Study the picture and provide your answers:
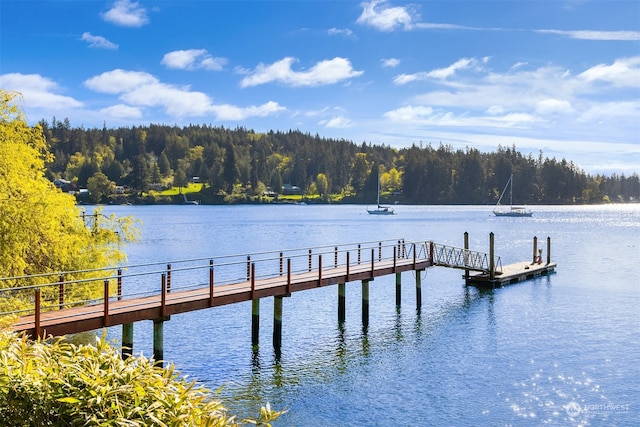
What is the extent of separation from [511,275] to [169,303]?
101 ft

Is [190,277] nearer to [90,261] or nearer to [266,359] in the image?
[90,261]

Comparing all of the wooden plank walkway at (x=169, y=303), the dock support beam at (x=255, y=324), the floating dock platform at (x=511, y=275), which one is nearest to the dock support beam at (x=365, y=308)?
the wooden plank walkway at (x=169, y=303)

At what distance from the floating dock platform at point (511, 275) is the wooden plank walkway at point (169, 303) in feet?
46.1

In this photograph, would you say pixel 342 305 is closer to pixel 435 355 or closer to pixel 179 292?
pixel 435 355

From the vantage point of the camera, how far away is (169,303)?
2148 cm

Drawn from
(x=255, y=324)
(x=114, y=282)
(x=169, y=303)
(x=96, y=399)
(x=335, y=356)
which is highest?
(x=96, y=399)

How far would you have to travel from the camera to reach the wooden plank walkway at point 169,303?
59.5 feet

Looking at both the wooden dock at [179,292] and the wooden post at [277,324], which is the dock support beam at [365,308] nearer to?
the wooden dock at [179,292]

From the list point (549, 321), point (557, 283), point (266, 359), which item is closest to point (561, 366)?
point (549, 321)

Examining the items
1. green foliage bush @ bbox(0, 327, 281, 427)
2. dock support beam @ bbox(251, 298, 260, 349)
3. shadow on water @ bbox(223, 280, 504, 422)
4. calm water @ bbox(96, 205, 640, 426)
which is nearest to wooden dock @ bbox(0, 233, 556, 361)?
dock support beam @ bbox(251, 298, 260, 349)

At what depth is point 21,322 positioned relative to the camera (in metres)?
17.8

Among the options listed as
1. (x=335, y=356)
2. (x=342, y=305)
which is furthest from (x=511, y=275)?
(x=335, y=356)

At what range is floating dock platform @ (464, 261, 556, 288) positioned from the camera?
1741 inches

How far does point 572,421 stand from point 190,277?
3249 cm
